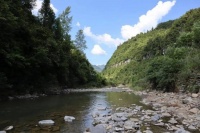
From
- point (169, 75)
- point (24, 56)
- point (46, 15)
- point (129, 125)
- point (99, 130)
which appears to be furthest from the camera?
point (46, 15)

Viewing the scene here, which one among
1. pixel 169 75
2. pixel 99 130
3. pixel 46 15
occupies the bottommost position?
pixel 99 130

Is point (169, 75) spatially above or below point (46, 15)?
below

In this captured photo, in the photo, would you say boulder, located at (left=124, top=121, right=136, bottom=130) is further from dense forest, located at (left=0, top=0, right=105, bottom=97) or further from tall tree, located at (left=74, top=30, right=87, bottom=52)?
tall tree, located at (left=74, top=30, right=87, bottom=52)

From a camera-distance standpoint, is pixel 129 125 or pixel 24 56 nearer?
pixel 129 125

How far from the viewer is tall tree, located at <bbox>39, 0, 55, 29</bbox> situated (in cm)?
5359

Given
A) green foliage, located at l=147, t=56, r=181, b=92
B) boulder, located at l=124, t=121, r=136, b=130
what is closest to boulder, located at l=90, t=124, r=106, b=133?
boulder, located at l=124, t=121, r=136, b=130

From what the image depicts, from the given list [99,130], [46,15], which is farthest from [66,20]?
[99,130]

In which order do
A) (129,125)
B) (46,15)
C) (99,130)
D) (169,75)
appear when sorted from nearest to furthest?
(99,130) → (129,125) → (169,75) → (46,15)

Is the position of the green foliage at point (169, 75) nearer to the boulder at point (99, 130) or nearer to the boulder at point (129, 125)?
the boulder at point (129, 125)

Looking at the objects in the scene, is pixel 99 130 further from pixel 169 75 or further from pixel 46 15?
pixel 46 15

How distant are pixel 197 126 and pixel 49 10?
47.4 meters

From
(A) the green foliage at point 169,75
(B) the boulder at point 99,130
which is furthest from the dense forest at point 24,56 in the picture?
(A) the green foliage at point 169,75

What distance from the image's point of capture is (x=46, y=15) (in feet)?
176

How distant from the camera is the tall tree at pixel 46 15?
53594 mm
